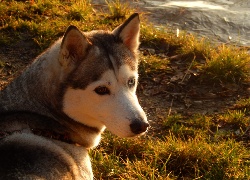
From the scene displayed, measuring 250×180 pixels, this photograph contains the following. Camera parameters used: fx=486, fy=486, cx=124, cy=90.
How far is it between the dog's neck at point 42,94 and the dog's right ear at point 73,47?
0.10 meters

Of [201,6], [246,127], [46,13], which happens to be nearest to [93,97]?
[246,127]

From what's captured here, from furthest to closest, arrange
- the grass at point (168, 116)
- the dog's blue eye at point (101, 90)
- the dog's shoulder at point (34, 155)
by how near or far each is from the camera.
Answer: the grass at point (168, 116), the dog's blue eye at point (101, 90), the dog's shoulder at point (34, 155)

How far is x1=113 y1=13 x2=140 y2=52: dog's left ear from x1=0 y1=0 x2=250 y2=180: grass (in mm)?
1063

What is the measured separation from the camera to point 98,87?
146 inches

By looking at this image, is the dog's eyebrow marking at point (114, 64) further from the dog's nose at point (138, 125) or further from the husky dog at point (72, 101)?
the dog's nose at point (138, 125)

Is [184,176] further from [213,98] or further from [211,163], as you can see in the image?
[213,98]

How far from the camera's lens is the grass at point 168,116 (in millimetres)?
4418

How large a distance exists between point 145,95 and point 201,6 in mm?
Answer: 3040

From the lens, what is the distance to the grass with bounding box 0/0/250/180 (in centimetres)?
442

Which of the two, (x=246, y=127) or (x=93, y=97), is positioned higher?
(x=93, y=97)

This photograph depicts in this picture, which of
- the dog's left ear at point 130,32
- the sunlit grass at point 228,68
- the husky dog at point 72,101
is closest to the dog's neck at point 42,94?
the husky dog at point 72,101

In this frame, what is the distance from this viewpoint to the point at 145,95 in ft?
19.1

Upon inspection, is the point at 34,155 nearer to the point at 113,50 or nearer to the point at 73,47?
the point at 73,47

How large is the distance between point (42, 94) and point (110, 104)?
550 mm
